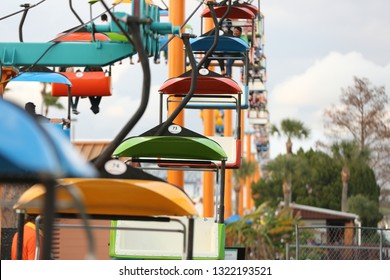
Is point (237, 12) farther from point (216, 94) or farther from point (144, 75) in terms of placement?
point (144, 75)

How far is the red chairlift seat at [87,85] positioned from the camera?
55.8 ft

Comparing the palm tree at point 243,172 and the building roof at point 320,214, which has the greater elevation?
the palm tree at point 243,172

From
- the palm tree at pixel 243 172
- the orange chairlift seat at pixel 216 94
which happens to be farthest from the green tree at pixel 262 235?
the palm tree at pixel 243 172

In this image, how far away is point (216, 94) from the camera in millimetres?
16859

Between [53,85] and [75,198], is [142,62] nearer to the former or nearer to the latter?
[75,198]

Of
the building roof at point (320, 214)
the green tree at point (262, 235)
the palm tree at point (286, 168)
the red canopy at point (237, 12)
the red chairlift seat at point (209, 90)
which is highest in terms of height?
the palm tree at point (286, 168)

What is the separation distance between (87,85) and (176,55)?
4.03 m

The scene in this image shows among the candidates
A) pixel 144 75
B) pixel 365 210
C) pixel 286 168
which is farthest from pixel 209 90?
pixel 286 168

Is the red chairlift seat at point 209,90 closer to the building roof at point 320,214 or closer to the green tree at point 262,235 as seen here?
the green tree at point 262,235

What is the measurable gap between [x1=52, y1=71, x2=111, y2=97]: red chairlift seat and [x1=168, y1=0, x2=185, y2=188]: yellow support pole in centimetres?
339

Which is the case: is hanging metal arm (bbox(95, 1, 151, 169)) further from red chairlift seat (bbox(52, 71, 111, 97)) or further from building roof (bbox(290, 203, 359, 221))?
building roof (bbox(290, 203, 359, 221))

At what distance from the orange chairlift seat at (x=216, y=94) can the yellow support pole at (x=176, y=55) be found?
11.6 feet

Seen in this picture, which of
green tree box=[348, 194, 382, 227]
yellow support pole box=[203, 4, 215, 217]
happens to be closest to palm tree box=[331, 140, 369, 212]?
green tree box=[348, 194, 382, 227]
